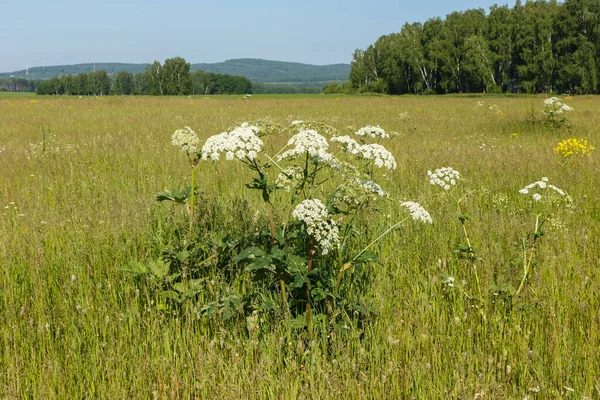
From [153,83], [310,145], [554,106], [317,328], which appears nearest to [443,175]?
[310,145]

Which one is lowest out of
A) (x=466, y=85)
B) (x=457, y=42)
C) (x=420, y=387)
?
(x=420, y=387)

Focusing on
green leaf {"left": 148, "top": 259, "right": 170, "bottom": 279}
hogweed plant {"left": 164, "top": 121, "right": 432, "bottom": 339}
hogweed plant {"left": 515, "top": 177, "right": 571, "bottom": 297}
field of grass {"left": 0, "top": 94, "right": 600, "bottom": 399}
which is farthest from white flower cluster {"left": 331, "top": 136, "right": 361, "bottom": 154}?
green leaf {"left": 148, "top": 259, "right": 170, "bottom": 279}

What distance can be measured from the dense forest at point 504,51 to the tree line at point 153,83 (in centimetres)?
6652

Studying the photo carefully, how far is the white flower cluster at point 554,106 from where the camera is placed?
11.8 meters

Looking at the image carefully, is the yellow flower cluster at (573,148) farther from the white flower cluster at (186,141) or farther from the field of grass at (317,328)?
the white flower cluster at (186,141)

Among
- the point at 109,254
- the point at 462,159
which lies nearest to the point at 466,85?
the point at 462,159

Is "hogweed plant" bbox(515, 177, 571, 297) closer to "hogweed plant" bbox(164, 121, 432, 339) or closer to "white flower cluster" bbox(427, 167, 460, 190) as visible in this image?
"white flower cluster" bbox(427, 167, 460, 190)

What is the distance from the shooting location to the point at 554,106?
12.0m

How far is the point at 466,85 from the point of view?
7275 cm

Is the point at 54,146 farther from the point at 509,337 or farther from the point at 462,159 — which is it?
the point at 509,337

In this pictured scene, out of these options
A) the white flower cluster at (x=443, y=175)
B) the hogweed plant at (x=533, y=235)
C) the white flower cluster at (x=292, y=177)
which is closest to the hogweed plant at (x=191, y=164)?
the white flower cluster at (x=292, y=177)

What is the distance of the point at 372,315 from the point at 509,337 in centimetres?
83

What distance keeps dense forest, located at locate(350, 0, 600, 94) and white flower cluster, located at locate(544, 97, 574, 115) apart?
50.7 m

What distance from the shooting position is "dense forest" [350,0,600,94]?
2181 inches
